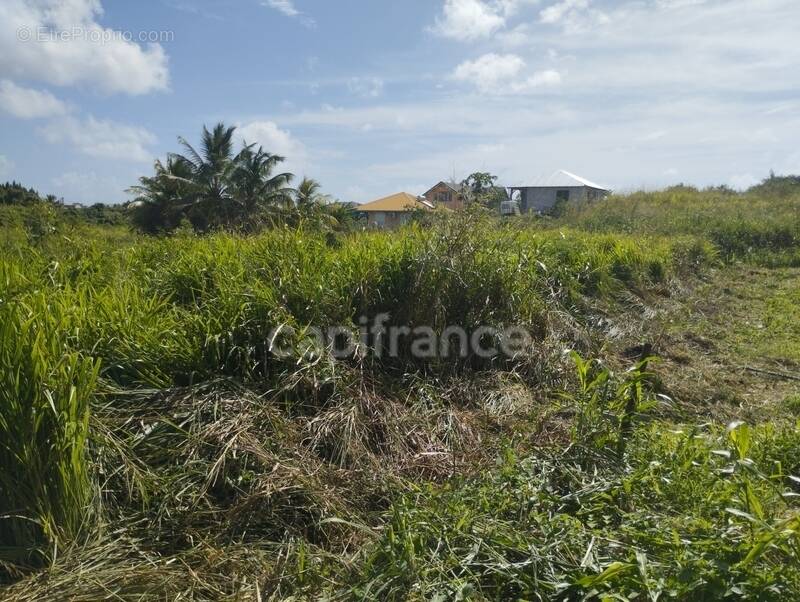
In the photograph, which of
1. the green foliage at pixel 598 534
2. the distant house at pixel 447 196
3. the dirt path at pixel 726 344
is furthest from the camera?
the distant house at pixel 447 196

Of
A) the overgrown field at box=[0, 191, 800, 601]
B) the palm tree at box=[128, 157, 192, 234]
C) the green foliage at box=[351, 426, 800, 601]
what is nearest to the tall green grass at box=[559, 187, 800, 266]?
the overgrown field at box=[0, 191, 800, 601]

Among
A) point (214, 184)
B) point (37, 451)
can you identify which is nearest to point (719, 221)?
point (37, 451)

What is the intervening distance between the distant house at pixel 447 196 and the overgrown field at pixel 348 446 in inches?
12.7

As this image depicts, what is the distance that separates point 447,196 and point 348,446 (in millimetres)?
2758

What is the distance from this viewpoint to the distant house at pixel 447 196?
4.74 metres

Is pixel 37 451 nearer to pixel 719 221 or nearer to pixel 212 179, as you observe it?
pixel 719 221

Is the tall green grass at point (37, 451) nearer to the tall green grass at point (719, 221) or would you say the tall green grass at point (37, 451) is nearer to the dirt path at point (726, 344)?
the dirt path at point (726, 344)

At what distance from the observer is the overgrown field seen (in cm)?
205

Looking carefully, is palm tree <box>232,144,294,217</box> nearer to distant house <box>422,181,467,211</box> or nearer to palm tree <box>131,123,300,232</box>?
palm tree <box>131,123,300,232</box>

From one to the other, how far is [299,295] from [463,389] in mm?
1266

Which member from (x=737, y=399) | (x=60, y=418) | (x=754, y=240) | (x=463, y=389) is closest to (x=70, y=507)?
(x=60, y=418)

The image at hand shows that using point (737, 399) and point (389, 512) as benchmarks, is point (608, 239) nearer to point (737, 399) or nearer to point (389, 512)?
point (737, 399)

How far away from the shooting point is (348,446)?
293 cm

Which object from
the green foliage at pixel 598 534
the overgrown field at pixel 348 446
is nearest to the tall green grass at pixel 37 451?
the overgrown field at pixel 348 446
